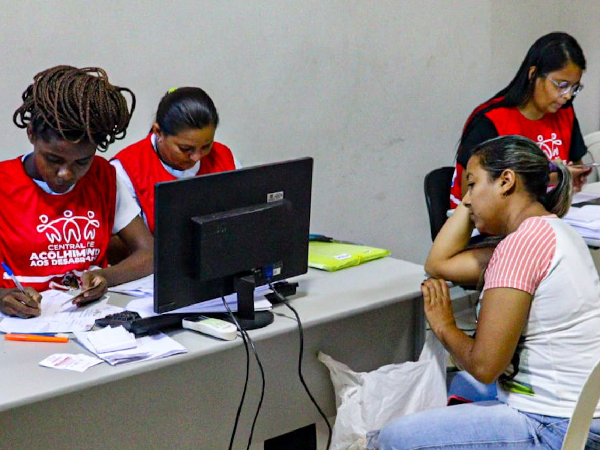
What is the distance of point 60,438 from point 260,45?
70.9 inches

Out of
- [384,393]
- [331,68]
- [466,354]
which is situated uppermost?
[331,68]

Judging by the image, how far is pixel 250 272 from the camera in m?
1.86

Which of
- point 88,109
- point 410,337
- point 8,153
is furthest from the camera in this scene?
point 8,153

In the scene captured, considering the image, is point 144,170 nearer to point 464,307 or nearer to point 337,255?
point 337,255

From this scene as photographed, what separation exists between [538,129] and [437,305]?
137 cm

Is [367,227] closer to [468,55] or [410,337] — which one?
[468,55]

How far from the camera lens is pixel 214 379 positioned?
2014 mm

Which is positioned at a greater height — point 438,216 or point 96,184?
point 96,184

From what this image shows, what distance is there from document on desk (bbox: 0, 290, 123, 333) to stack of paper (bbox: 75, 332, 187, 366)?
61 mm

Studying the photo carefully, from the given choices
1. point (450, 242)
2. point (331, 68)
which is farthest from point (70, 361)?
point (331, 68)

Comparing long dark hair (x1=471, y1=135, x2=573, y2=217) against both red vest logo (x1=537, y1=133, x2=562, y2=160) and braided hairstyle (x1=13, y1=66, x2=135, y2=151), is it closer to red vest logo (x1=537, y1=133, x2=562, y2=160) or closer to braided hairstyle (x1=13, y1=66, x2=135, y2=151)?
braided hairstyle (x1=13, y1=66, x2=135, y2=151)

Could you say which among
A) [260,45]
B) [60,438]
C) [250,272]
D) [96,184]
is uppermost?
[260,45]

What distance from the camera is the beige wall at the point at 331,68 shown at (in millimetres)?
2645

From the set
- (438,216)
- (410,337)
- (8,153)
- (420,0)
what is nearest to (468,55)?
(420,0)
